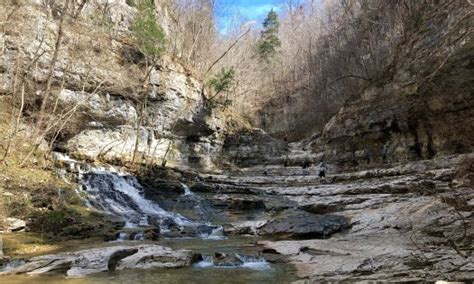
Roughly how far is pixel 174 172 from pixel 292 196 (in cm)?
760

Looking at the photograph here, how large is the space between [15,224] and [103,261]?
205 inches

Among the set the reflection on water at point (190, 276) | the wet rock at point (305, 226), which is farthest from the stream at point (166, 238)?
the wet rock at point (305, 226)

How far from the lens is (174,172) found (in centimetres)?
2400

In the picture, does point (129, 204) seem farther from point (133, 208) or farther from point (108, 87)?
point (108, 87)

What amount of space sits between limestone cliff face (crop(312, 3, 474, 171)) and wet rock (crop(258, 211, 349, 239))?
6.17m

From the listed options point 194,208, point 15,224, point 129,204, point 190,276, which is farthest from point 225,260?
point 129,204

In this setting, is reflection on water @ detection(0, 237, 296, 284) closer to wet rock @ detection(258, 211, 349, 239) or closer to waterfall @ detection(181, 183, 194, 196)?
wet rock @ detection(258, 211, 349, 239)

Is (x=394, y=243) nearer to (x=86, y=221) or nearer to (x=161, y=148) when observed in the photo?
(x=86, y=221)

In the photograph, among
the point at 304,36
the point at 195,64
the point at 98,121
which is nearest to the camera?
the point at 98,121

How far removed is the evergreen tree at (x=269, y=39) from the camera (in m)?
61.6

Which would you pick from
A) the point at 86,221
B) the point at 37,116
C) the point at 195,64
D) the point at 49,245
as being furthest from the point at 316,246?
the point at 195,64

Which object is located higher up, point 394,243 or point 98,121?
point 98,121

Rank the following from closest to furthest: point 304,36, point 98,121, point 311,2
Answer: point 98,121 < point 304,36 < point 311,2

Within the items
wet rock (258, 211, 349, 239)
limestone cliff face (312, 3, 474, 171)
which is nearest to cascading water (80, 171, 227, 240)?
wet rock (258, 211, 349, 239)
